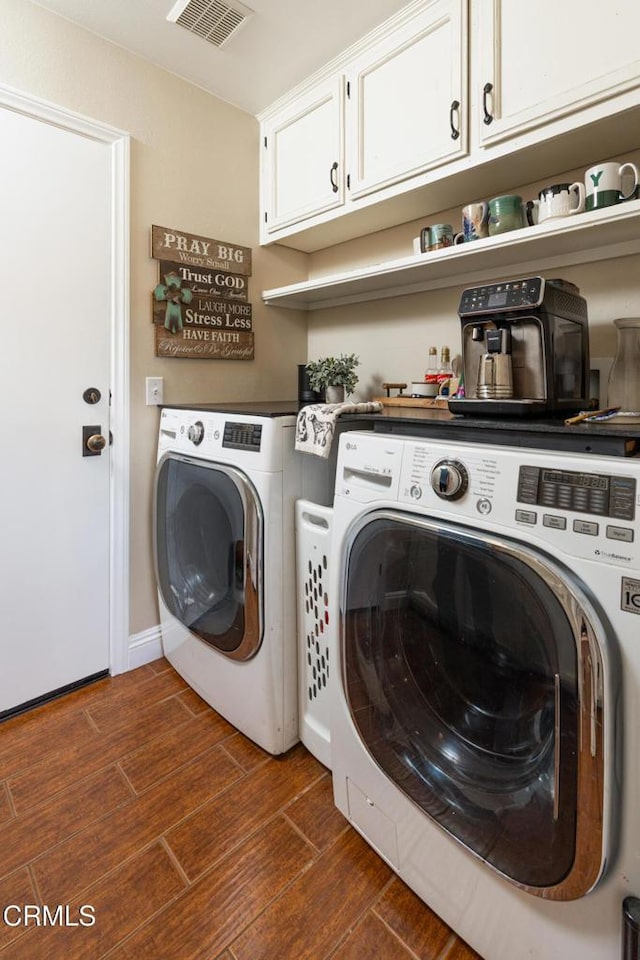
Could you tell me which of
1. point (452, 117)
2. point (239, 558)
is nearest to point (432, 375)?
point (452, 117)

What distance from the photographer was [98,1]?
1574mm

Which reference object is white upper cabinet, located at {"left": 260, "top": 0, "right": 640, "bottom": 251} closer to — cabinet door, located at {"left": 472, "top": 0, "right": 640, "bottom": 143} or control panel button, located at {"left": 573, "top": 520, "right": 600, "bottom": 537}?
cabinet door, located at {"left": 472, "top": 0, "right": 640, "bottom": 143}

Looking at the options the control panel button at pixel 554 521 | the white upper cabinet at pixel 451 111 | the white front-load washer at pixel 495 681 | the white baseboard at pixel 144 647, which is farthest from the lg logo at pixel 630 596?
the white baseboard at pixel 144 647

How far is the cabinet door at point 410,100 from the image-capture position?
4.79 ft

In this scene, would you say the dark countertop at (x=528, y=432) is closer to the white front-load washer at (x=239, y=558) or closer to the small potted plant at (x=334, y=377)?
the white front-load washer at (x=239, y=558)

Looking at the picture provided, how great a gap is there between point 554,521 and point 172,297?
69.8 inches

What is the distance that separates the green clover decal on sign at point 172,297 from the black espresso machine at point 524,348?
4.17 ft

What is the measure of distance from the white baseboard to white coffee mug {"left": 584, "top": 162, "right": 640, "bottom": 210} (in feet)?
7.09

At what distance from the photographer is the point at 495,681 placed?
0.91m

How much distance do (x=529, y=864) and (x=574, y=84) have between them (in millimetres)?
1756

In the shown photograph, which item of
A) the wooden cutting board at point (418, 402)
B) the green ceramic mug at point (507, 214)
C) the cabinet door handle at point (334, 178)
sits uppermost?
the cabinet door handle at point (334, 178)

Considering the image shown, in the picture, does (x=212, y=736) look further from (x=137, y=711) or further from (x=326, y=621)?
(x=326, y=621)

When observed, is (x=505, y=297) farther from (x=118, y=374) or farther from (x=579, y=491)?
(x=118, y=374)

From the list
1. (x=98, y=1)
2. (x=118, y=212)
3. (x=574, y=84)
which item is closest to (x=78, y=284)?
(x=118, y=212)
